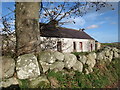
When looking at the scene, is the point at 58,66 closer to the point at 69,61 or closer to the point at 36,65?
the point at 69,61

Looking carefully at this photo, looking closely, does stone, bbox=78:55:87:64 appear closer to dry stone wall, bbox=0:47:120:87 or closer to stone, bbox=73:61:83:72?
dry stone wall, bbox=0:47:120:87

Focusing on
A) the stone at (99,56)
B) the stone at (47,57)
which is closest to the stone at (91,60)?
the stone at (99,56)

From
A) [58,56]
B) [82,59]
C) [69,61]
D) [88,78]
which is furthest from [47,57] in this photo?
[88,78]

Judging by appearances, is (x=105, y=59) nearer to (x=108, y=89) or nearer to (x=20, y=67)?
(x=108, y=89)

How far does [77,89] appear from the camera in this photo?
13.2 ft

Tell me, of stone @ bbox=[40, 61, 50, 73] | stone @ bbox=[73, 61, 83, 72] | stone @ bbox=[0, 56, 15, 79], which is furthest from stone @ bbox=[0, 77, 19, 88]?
stone @ bbox=[73, 61, 83, 72]

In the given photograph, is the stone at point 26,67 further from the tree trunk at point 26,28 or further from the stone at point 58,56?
the stone at point 58,56

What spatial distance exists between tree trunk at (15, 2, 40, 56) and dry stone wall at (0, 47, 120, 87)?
416 millimetres

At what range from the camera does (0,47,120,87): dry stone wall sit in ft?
10.5

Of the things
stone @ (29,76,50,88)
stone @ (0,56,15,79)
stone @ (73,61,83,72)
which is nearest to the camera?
stone @ (0,56,15,79)

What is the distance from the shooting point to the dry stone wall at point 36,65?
126 inches

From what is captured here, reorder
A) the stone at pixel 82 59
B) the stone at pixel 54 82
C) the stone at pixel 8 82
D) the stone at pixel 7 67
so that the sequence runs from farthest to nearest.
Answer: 1. the stone at pixel 82 59
2. the stone at pixel 54 82
3. the stone at pixel 7 67
4. the stone at pixel 8 82

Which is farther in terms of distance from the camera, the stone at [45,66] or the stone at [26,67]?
the stone at [45,66]

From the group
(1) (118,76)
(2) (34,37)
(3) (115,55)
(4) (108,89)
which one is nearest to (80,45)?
(3) (115,55)
